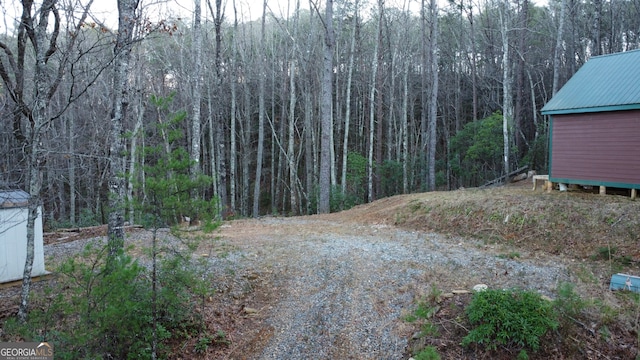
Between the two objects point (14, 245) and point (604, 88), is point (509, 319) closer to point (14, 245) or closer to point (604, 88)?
point (14, 245)

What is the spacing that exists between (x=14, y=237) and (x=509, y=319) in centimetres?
681

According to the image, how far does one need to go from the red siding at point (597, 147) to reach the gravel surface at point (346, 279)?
375 cm

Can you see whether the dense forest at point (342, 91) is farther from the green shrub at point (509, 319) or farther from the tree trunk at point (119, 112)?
the green shrub at point (509, 319)

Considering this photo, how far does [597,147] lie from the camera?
981 cm

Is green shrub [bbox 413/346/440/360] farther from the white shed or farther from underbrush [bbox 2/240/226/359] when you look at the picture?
the white shed

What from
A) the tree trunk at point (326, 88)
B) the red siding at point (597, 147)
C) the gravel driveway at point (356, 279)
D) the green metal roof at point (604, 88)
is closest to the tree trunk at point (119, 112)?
the gravel driveway at point (356, 279)

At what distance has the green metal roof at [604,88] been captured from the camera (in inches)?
369

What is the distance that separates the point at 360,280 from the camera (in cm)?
611

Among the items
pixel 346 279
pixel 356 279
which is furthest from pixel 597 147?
pixel 346 279

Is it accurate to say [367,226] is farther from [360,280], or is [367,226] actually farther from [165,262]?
[165,262]

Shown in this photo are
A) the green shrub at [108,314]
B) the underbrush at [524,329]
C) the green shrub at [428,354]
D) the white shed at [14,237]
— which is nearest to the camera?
the green shrub at [108,314]

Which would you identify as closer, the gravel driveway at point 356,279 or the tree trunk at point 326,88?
the gravel driveway at point 356,279

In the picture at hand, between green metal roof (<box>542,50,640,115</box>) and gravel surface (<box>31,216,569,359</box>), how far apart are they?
4656mm

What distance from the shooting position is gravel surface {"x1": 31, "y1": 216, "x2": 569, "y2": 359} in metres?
4.64
